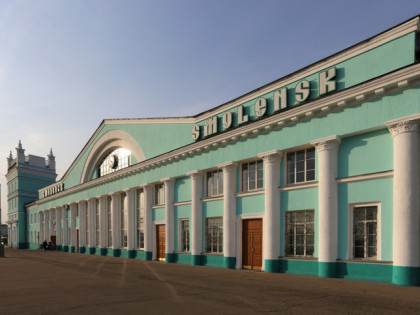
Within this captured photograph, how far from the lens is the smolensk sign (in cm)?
1522

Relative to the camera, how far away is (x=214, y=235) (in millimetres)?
21344

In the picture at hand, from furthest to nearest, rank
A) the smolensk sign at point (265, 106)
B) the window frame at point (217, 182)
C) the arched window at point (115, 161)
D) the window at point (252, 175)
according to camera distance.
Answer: the arched window at point (115, 161)
the window frame at point (217, 182)
the window at point (252, 175)
the smolensk sign at point (265, 106)

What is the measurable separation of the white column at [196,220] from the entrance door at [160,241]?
15.7 feet

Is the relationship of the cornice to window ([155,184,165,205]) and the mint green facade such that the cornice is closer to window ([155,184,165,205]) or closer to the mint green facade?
the mint green facade

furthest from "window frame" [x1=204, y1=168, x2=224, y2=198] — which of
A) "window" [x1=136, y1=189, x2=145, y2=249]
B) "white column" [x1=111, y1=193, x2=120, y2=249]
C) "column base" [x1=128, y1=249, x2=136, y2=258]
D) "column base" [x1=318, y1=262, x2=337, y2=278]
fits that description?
"white column" [x1=111, y1=193, x2=120, y2=249]

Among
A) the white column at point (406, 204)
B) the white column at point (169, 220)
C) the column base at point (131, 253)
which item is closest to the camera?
the white column at point (406, 204)

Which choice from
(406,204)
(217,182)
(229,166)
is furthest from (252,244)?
(406,204)

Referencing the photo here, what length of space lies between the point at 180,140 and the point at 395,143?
14.7 metres

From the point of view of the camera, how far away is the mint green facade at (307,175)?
12.7 m

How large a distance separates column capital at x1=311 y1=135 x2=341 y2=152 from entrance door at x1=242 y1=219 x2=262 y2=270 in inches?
203

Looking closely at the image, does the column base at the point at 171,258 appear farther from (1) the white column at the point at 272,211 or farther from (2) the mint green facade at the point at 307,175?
(1) the white column at the point at 272,211

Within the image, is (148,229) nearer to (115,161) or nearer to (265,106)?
(115,161)

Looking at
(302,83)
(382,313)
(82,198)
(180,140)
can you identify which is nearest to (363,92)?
(302,83)

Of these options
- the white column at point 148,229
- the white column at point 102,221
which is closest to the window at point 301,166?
the white column at point 148,229
